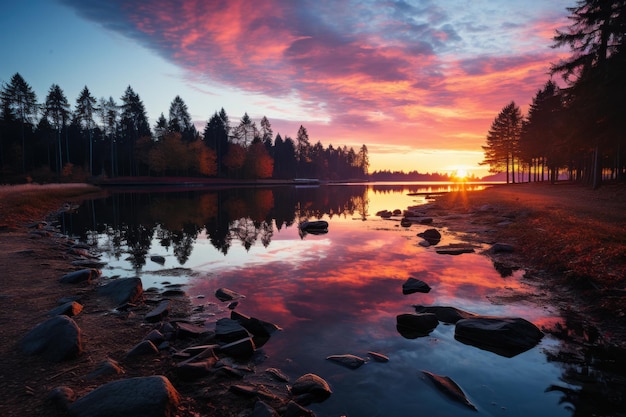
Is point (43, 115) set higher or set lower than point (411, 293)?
higher

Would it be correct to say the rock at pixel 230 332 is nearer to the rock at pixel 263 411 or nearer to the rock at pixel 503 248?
the rock at pixel 263 411

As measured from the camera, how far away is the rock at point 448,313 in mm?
8086

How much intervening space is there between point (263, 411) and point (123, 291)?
6335 mm

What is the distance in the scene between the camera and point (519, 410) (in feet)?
16.0

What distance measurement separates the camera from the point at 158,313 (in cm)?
773

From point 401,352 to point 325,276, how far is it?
548 cm

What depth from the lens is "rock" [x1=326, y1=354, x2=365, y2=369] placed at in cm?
600

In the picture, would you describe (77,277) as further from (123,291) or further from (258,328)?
(258,328)

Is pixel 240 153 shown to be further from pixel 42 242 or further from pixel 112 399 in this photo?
pixel 112 399

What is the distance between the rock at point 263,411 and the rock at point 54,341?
138 inches

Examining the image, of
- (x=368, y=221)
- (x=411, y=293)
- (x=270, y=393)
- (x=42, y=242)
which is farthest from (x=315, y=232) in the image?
(x=270, y=393)

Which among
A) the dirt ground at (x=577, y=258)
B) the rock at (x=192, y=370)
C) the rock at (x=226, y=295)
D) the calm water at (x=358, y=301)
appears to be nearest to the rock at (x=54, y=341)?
the rock at (x=192, y=370)

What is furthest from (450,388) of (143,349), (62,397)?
(62,397)

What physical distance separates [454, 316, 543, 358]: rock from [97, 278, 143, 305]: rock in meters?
8.10
